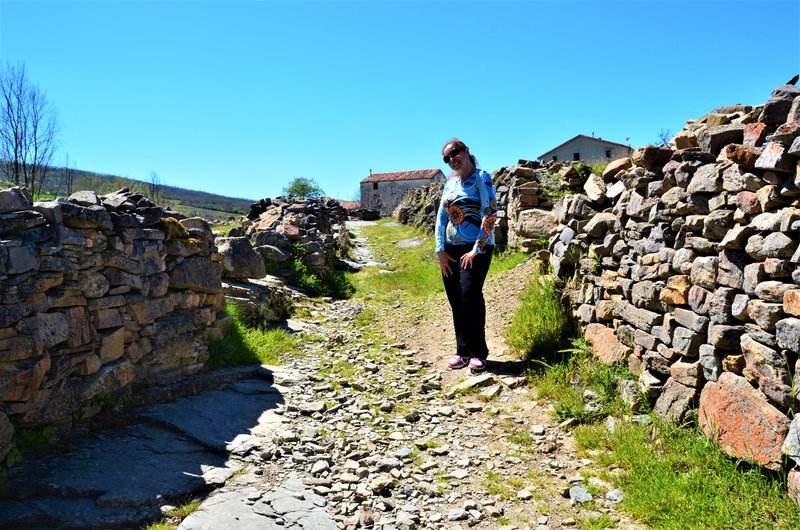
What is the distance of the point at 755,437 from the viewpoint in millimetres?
3047

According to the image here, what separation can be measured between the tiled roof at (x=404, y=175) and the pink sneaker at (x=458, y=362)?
60.7 m

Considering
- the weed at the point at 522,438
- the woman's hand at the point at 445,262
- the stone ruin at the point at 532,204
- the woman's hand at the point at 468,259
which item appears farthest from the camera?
the stone ruin at the point at 532,204

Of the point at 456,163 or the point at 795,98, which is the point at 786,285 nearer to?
the point at 795,98

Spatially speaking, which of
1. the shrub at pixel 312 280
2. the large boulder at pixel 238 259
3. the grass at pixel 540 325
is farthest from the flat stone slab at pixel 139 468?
the shrub at pixel 312 280

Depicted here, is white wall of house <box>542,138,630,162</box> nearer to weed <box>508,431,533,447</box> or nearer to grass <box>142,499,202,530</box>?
weed <box>508,431,533,447</box>

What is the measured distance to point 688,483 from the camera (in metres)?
3.10

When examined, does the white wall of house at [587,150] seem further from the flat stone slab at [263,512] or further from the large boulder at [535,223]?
the flat stone slab at [263,512]

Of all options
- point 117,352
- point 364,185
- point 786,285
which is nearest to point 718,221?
point 786,285

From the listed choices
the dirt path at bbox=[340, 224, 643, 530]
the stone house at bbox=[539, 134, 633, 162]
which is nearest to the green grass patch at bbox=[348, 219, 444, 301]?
the dirt path at bbox=[340, 224, 643, 530]

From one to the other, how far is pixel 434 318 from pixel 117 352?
448 centimetres

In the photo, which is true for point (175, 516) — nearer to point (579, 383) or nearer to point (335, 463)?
point (335, 463)

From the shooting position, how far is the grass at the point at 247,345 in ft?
19.3

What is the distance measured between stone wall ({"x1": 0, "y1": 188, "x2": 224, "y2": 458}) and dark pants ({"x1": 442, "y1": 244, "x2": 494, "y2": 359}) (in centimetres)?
282

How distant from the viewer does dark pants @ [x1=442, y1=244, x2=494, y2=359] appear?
17.5 ft
